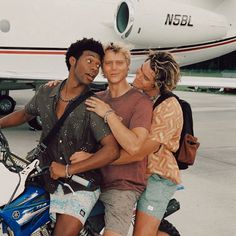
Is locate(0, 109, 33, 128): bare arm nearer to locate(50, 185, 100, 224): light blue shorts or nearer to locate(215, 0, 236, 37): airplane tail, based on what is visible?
locate(50, 185, 100, 224): light blue shorts

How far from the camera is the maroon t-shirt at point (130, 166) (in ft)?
8.05

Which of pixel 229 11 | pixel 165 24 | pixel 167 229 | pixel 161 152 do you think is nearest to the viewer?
pixel 161 152

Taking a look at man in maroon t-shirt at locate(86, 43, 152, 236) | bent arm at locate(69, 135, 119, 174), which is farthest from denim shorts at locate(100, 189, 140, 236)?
bent arm at locate(69, 135, 119, 174)

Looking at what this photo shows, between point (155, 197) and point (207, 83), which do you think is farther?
point (207, 83)

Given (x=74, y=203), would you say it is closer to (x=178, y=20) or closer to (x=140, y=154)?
(x=140, y=154)

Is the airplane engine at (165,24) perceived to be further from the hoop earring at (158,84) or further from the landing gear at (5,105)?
the hoop earring at (158,84)

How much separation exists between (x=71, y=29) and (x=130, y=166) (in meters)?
7.77

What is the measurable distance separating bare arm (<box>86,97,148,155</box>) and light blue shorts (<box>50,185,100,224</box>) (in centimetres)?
29

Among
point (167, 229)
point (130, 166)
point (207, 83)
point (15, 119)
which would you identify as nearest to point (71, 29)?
point (207, 83)

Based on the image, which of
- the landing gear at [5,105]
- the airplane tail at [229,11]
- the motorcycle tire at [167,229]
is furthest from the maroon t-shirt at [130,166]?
the airplane tail at [229,11]

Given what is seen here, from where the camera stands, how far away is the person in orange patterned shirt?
8.38 feet

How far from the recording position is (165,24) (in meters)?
10.4

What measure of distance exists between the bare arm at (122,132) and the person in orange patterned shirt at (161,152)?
16 cm

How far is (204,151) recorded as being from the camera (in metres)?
7.85
